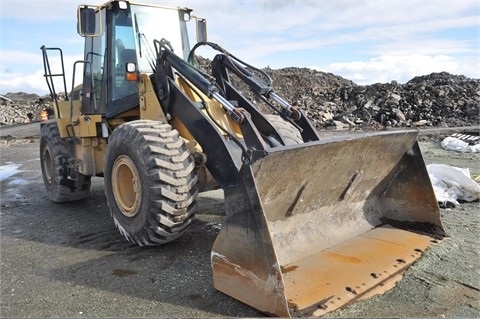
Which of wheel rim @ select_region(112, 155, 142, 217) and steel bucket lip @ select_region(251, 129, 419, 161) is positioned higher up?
steel bucket lip @ select_region(251, 129, 419, 161)

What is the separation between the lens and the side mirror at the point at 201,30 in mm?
6340

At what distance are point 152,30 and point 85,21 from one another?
77cm

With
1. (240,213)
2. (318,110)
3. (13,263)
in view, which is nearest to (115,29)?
(13,263)

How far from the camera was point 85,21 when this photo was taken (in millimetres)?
5180

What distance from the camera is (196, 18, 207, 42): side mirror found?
6.34m

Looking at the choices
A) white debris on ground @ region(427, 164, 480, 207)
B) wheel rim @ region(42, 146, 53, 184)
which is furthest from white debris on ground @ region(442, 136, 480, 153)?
wheel rim @ region(42, 146, 53, 184)

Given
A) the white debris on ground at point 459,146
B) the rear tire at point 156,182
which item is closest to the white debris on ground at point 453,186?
the rear tire at point 156,182

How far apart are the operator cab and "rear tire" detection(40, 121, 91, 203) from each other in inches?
44.2

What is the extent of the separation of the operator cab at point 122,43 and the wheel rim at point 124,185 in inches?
37.0

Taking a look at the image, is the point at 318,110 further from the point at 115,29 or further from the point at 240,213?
the point at 240,213

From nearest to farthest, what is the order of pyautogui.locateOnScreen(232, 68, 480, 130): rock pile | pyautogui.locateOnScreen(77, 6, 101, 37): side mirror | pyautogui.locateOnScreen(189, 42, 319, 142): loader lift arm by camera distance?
pyautogui.locateOnScreen(189, 42, 319, 142): loader lift arm, pyautogui.locateOnScreen(77, 6, 101, 37): side mirror, pyautogui.locateOnScreen(232, 68, 480, 130): rock pile

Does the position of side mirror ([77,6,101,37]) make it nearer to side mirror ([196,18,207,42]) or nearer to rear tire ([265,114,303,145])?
side mirror ([196,18,207,42])

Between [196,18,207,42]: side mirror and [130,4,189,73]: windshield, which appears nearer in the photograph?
[130,4,189,73]: windshield

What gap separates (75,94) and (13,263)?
3026mm
